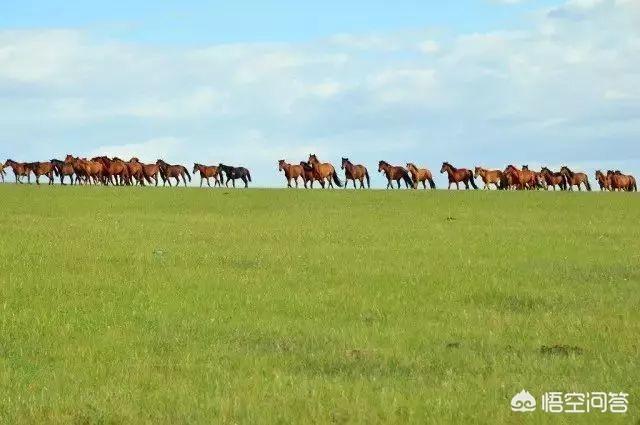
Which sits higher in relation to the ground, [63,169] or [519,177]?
[63,169]

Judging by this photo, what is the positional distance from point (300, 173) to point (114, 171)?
1323 centimetres

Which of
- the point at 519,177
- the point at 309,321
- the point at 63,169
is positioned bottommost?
the point at 309,321

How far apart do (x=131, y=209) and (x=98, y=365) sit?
32273 millimetres

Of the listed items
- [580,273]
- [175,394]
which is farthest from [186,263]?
[175,394]

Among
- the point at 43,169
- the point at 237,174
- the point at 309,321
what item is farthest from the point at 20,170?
the point at 309,321

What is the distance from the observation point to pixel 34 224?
117ft

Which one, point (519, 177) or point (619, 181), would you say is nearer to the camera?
point (519, 177)

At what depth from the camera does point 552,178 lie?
75.9 metres

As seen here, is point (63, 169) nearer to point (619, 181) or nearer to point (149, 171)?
point (149, 171)

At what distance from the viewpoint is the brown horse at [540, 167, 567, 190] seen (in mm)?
75875

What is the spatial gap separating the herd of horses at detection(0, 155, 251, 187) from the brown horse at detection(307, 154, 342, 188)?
8.02 m

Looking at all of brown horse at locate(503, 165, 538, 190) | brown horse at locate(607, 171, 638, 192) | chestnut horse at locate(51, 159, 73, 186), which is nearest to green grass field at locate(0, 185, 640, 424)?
chestnut horse at locate(51, 159, 73, 186)

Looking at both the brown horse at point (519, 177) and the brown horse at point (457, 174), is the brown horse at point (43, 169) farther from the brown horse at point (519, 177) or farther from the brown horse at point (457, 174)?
the brown horse at point (519, 177)

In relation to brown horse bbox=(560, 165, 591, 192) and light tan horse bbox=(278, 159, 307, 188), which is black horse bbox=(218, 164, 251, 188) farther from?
brown horse bbox=(560, 165, 591, 192)
